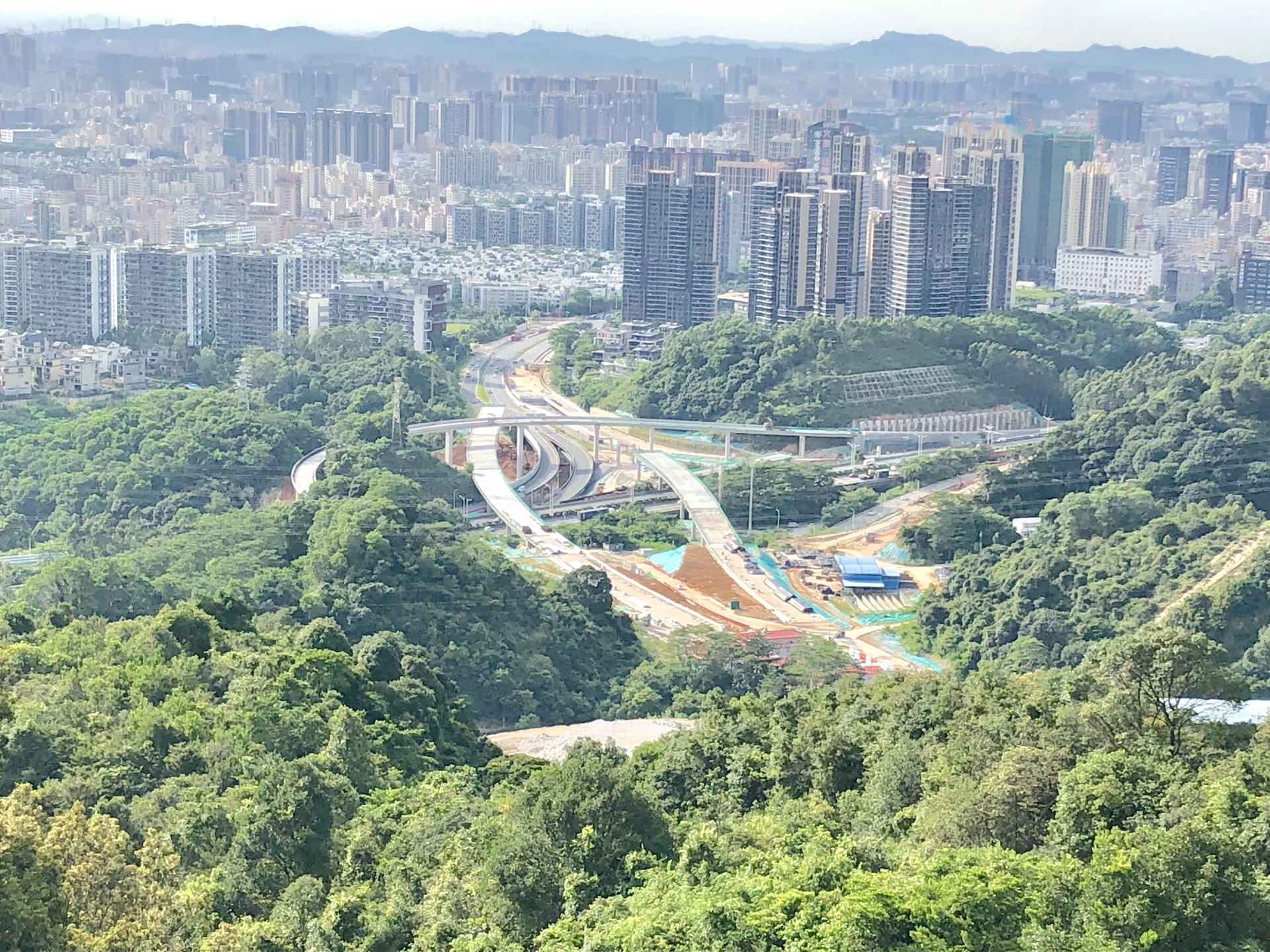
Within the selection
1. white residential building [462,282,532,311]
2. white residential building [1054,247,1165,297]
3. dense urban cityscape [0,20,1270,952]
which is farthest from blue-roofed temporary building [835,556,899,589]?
white residential building [1054,247,1165,297]

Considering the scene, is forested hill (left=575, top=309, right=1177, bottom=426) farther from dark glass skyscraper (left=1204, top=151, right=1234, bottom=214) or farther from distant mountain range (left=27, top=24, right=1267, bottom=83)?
distant mountain range (left=27, top=24, right=1267, bottom=83)

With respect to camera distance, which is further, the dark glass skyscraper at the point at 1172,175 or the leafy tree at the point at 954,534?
the dark glass skyscraper at the point at 1172,175

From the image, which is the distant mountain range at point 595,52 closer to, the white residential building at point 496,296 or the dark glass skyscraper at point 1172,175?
the dark glass skyscraper at point 1172,175

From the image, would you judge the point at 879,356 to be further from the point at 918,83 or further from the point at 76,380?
the point at 918,83

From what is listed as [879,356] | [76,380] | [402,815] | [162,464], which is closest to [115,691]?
[402,815]

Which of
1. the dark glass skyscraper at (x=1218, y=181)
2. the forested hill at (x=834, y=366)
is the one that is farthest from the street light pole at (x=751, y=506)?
the dark glass skyscraper at (x=1218, y=181)

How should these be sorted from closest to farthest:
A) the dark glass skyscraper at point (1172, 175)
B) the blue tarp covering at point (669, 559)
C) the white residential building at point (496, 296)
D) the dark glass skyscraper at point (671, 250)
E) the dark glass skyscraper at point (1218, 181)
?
the blue tarp covering at point (669, 559) → the dark glass skyscraper at point (671, 250) → the white residential building at point (496, 296) → the dark glass skyscraper at point (1218, 181) → the dark glass skyscraper at point (1172, 175)
